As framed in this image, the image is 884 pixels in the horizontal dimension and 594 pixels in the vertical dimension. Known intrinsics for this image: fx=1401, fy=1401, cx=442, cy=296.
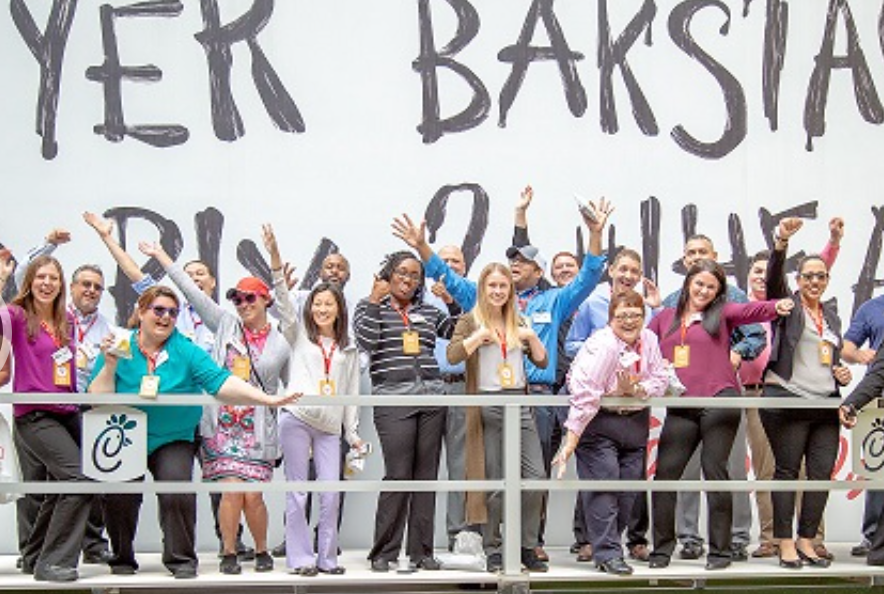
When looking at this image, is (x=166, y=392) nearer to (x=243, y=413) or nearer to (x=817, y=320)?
(x=243, y=413)

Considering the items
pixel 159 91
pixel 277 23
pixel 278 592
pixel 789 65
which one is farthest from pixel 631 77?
pixel 278 592

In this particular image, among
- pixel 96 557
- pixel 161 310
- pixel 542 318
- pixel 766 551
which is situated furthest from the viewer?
pixel 766 551

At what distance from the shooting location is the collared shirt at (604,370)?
23.4ft

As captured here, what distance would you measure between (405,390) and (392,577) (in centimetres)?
101

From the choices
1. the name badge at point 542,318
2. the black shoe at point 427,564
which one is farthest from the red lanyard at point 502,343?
the black shoe at point 427,564

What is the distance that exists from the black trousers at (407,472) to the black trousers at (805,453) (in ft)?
6.21

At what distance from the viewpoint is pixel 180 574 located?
6969 millimetres

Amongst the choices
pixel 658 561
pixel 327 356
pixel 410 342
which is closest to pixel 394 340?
pixel 410 342

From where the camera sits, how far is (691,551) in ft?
26.5

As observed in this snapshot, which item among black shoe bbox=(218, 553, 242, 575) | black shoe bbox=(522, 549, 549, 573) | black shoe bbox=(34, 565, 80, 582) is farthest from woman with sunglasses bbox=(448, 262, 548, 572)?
black shoe bbox=(34, 565, 80, 582)

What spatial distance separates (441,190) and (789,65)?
8.46 ft

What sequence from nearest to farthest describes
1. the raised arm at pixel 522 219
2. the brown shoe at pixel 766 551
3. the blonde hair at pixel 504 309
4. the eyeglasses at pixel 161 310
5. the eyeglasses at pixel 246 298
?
the eyeglasses at pixel 161 310 < the blonde hair at pixel 504 309 < the eyeglasses at pixel 246 298 < the raised arm at pixel 522 219 < the brown shoe at pixel 766 551

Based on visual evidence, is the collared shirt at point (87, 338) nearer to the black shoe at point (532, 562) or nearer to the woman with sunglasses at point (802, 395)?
the black shoe at point (532, 562)

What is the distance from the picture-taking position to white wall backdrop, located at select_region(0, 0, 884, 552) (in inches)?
357
